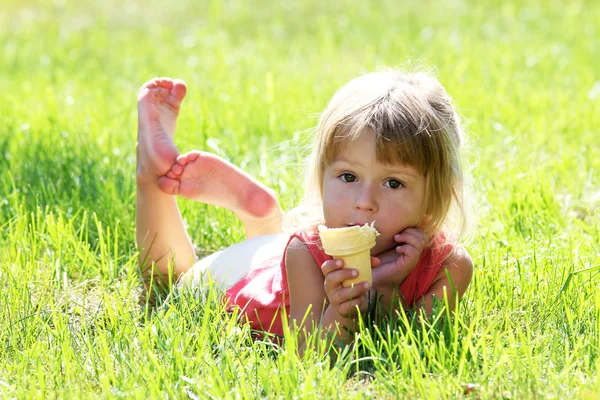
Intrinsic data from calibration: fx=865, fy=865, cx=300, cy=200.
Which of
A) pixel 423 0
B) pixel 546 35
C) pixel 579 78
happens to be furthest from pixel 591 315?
pixel 423 0

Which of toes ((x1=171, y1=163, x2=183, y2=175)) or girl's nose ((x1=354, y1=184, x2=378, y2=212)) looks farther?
toes ((x1=171, y1=163, x2=183, y2=175))

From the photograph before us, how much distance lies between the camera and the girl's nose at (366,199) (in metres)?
2.53

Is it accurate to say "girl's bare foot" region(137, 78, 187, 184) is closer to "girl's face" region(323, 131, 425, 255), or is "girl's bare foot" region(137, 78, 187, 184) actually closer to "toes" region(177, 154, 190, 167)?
"toes" region(177, 154, 190, 167)

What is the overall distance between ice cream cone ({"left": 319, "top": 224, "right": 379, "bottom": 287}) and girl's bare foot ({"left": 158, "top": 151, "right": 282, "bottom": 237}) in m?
1.01

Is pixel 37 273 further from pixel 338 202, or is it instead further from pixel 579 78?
pixel 579 78

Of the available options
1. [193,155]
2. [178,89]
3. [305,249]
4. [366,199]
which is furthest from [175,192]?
[366,199]

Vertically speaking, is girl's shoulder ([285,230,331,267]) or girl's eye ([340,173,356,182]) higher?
girl's eye ([340,173,356,182])

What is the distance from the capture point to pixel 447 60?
20.8 ft

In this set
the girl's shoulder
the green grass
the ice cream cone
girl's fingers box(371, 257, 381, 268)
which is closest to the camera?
the green grass

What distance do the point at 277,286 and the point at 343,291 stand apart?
0.55 m

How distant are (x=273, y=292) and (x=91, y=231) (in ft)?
3.27

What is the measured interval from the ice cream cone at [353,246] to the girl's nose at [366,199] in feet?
0.27

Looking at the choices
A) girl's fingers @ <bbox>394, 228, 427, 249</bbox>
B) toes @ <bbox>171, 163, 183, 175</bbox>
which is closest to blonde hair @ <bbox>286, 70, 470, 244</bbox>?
girl's fingers @ <bbox>394, 228, 427, 249</bbox>

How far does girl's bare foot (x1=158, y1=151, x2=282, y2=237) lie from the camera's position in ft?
11.1
